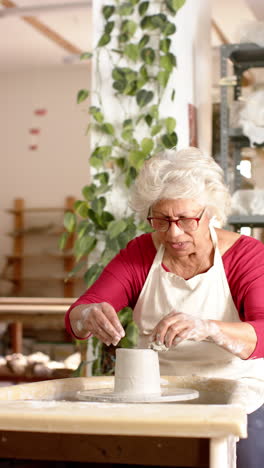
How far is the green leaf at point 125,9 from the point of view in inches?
135

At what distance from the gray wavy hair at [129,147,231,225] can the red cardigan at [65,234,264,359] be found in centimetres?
13

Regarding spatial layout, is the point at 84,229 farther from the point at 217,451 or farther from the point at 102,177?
the point at 217,451

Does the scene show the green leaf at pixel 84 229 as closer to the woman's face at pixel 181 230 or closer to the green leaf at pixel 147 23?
the green leaf at pixel 147 23

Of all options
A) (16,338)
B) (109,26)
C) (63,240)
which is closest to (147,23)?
(109,26)

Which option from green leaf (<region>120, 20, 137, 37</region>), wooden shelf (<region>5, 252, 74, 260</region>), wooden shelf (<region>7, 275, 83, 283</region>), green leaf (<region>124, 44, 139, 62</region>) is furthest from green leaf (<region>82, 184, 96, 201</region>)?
wooden shelf (<region>5, 252, 74, 260</region>)

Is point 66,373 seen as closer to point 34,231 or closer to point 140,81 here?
point 140,81

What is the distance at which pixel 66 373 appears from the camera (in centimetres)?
455

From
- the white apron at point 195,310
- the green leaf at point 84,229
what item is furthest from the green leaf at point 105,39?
the white apron at point 195,310

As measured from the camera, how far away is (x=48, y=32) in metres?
7.16

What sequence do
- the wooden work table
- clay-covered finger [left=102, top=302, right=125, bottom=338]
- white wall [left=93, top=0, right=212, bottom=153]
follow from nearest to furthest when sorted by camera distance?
the wooden work table
clay-covered finger [left=102, top=302, right=125, bottom=338]
white wall [left=93, top=0, right=212, bottom=153]

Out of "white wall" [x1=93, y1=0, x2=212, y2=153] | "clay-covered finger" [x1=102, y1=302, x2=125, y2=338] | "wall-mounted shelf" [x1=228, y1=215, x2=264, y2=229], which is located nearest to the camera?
"clay-covered finger" [x1=102, y1=302, x2=125, y2=338]

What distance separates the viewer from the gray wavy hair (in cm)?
220

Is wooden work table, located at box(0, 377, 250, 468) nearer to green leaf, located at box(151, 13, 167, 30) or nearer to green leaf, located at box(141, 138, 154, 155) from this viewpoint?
green leaf, located at box(141, 138, 154, 155)

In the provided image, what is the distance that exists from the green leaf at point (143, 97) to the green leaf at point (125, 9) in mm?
363
